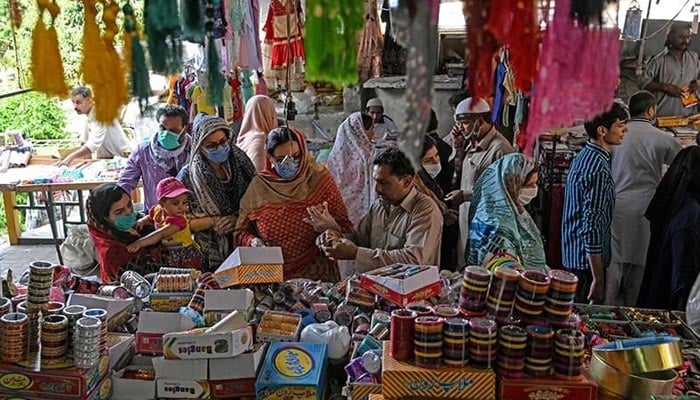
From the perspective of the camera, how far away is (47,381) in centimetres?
165

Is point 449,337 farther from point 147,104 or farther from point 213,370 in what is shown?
point 147,104

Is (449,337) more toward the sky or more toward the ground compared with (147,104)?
more toward the ground

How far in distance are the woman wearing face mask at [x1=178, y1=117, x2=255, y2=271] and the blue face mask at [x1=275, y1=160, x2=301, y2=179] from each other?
1.11ft

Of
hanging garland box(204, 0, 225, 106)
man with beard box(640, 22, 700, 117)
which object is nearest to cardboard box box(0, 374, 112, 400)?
hanging garland box(204, 0, 225, 106)

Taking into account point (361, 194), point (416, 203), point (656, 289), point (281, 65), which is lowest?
point (656, 289)

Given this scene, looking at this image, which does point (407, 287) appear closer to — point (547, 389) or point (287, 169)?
point (547, 389)

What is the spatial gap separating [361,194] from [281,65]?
3.19 ft

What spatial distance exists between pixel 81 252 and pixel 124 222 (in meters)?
0.25

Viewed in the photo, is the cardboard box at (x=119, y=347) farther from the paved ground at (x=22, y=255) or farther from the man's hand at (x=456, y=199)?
the paved ground at (x=22, y=255)

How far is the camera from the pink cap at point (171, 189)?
281cm

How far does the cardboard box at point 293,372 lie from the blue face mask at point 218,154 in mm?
1271

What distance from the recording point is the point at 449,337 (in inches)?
60.5

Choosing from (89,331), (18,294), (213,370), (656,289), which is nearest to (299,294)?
(213,370)

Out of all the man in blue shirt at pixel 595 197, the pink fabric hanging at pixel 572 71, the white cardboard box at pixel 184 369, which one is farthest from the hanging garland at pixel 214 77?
the man in blue shirt at pixel 595 197
